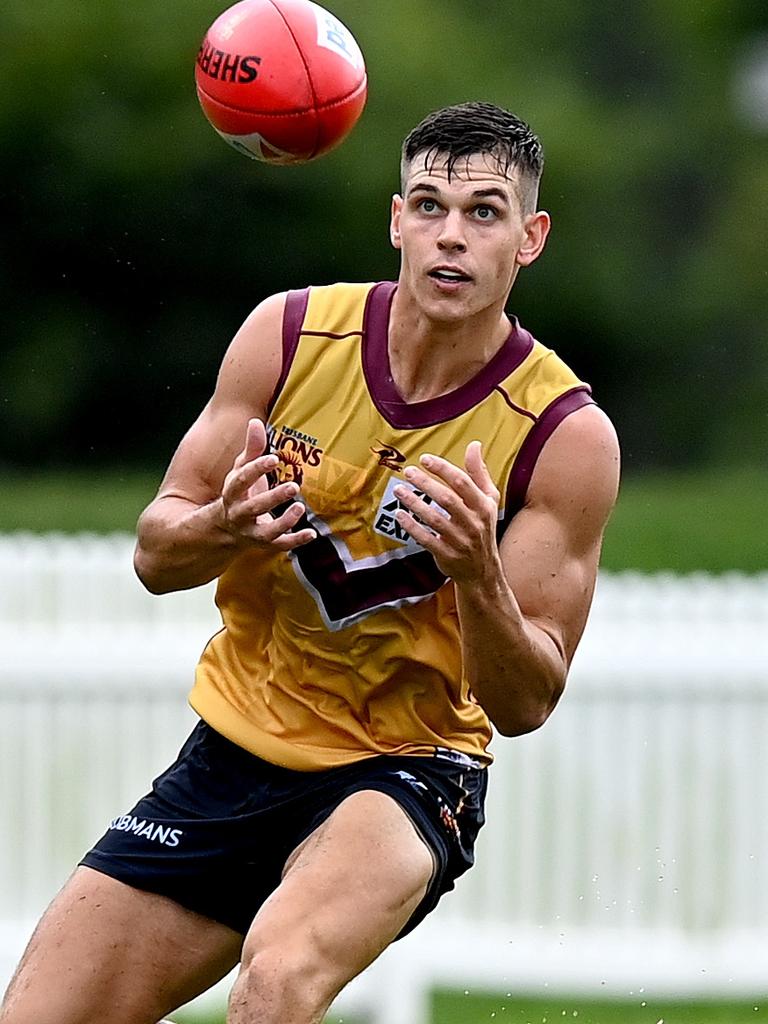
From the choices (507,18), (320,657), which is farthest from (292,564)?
→ (507,18)

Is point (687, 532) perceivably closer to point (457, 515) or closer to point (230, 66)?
point (230, 66)

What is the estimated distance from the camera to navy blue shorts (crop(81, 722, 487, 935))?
17.9 ft

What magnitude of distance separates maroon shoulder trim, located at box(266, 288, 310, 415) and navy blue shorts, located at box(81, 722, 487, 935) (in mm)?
907

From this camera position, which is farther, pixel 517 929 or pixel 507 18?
pixel 507 18

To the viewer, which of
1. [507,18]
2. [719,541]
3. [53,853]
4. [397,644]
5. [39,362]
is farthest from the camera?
[507,18]

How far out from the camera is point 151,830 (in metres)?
5.67

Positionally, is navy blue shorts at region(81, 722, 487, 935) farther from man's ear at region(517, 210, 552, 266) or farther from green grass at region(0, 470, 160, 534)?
green grass at region(0, 470, 160, 534)

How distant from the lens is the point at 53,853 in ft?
29.2

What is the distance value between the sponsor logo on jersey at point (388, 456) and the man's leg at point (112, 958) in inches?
46.8

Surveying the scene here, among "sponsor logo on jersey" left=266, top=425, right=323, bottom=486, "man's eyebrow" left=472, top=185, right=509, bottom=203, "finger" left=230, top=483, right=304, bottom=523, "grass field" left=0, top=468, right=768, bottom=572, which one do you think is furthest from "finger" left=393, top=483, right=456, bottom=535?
"grass field" left=0, top=468, right=768, bottom=572

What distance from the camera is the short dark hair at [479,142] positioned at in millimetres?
5492

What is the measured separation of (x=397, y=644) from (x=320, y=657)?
0.21 m

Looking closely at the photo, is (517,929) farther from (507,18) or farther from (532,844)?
(507,18)

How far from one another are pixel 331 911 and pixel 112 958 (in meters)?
0.70
